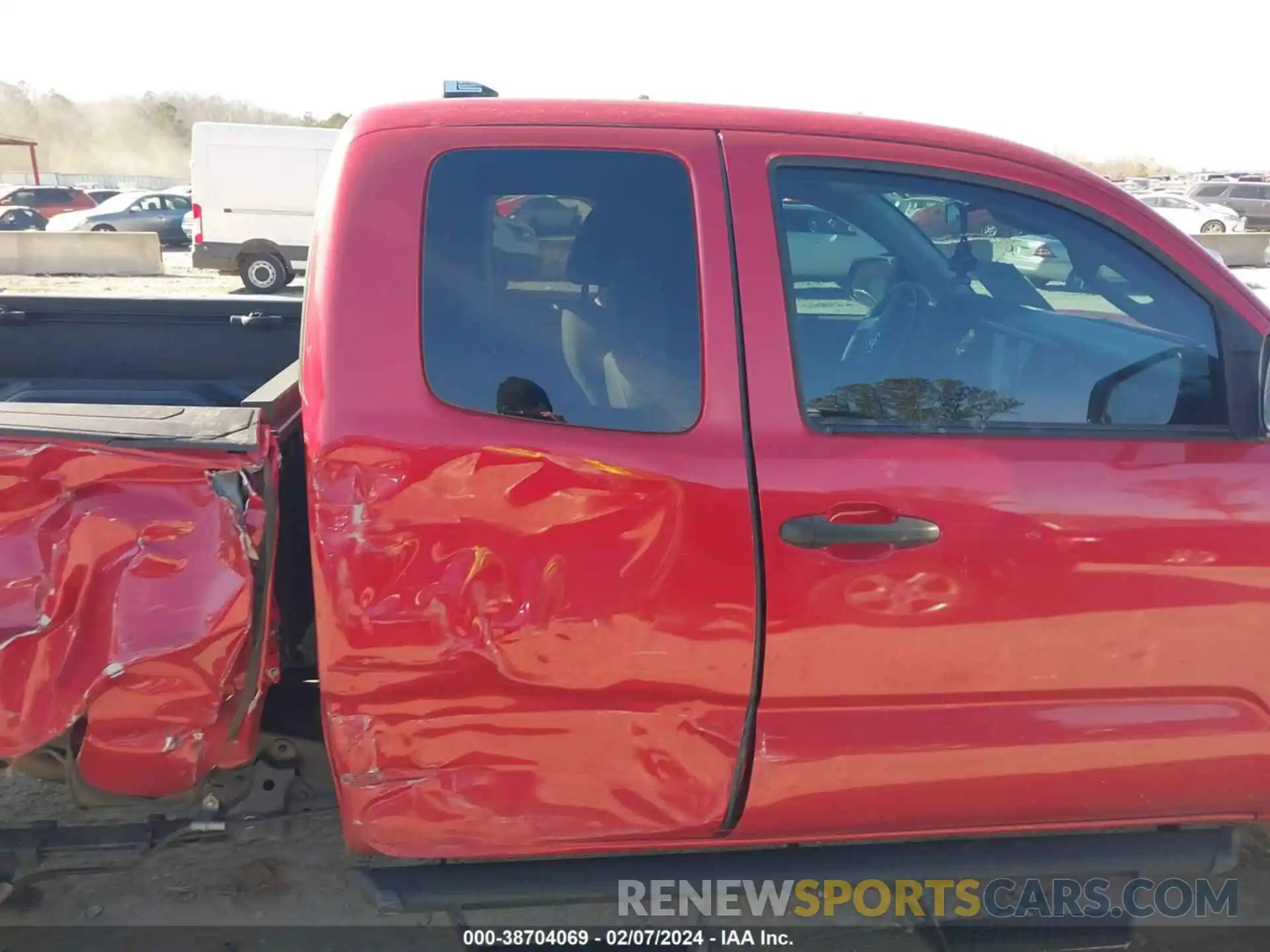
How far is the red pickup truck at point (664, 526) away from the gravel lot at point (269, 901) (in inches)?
25.6

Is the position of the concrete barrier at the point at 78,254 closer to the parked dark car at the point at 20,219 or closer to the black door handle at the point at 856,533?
the parked dark car at the point at 20,219

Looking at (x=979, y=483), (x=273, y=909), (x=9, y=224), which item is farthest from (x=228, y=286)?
(x=979, y=483)

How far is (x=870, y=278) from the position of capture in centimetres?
250

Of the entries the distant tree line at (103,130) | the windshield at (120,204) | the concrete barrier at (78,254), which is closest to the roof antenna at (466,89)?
the concrete barrier at (78,254)

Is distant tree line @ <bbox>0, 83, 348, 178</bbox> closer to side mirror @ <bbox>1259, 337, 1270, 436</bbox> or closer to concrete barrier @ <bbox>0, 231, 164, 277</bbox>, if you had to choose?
concrete barrier @ <bbox>0, 231, 164, 277</bbox>

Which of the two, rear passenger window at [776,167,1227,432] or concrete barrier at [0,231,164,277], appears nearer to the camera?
rear passenger window at [776,167,1227,432]

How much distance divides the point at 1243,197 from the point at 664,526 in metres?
34.5

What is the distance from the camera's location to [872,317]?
2.32 meters

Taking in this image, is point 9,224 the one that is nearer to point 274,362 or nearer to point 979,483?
point 274,362

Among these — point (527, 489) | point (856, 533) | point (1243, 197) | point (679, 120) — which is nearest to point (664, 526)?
point (527, 489)

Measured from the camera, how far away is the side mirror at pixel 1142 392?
210 centimetres

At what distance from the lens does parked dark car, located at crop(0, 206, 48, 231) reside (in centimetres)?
2399

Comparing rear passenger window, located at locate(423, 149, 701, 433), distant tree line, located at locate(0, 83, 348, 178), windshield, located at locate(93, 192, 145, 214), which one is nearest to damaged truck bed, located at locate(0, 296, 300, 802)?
rear passenger window, located at locate(423, 149, 701, 433)

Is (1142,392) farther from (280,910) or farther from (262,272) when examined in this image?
(262,272)
